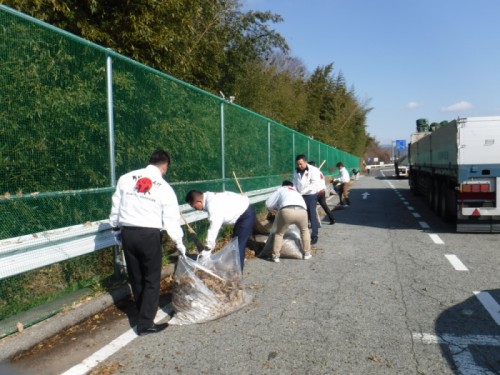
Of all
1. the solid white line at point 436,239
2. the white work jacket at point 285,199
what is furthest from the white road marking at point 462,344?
the solid white line at point 436,239

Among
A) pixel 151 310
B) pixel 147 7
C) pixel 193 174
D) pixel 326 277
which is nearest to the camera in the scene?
pixel 151 310

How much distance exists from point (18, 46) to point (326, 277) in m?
4.45

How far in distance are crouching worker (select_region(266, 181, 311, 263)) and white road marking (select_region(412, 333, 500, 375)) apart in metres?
3.08

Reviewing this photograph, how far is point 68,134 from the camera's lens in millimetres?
4668

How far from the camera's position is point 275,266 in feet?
22.6

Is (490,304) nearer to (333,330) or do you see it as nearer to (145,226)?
(333,330)

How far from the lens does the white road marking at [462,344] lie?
3372 millimetres

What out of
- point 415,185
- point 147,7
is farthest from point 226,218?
point 415,185

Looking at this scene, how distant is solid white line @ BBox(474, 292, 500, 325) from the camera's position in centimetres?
452

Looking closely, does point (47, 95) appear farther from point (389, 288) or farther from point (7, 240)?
point (389, 288)

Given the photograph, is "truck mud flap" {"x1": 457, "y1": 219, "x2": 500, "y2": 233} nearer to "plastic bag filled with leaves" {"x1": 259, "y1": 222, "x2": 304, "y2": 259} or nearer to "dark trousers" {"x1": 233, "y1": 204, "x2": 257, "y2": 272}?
"plastic bag filled with leaves" {"x1": 259, "y1": 222, "x2": 304, "y2": 259}

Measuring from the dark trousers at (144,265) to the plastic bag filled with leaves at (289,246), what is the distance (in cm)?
319

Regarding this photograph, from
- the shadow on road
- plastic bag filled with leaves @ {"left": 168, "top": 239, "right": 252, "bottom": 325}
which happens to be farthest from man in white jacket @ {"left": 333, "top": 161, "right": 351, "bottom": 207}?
plastic bag filled with leaves @ {"left": 168, "top": 239, "right": 252, "bottom": 325}

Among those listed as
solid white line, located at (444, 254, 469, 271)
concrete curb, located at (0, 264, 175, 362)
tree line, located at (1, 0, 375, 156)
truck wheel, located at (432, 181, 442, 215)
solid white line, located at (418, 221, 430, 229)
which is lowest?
solid white line, located at (418, 221, 430, 229)
